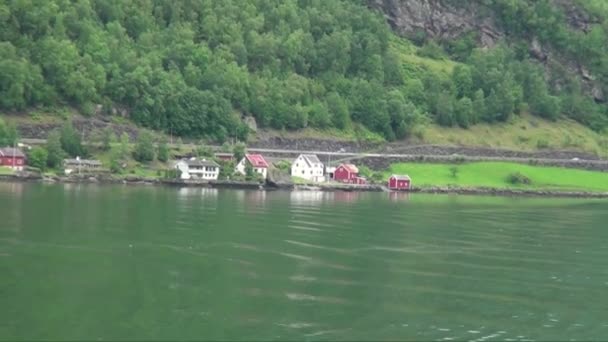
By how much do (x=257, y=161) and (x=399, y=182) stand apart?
15901mm

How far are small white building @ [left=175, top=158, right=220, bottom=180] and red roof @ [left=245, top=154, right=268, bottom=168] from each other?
13.4 feet

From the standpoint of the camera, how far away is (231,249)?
5059 centimetres

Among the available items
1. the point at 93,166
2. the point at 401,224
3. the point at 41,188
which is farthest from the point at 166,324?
the point at 93,166

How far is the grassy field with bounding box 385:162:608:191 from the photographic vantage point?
407 ft

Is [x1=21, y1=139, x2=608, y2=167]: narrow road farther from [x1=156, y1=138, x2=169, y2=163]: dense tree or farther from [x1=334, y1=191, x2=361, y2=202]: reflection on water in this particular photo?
[x1=334, y1=191, x2=361, y2=202]: reflection on water

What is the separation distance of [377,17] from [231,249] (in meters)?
124

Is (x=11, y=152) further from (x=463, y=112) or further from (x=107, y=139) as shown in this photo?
(x=463, y=112)

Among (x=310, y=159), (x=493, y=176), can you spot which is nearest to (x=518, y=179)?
(x=493, y=176)

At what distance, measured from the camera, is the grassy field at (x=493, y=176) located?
12394cm

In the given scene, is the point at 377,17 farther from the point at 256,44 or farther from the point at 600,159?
the point at 600,159

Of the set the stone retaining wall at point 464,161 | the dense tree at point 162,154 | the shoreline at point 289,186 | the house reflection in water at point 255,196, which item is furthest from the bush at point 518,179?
the dense tree at point 162,154

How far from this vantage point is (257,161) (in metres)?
114

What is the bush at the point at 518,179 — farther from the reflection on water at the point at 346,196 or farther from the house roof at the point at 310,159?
the reflection on water at the point at 346,196

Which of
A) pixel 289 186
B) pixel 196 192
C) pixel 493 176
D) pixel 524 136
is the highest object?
pixel 524 136
